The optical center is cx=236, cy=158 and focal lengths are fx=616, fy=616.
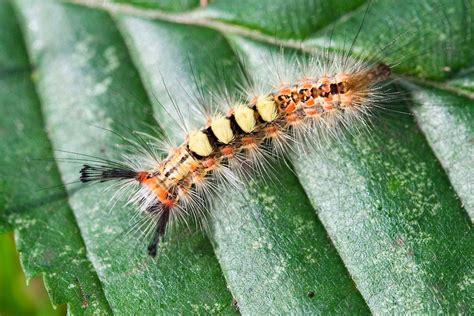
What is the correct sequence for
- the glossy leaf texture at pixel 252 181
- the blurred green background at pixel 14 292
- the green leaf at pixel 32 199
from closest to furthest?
the glossy leaf texture at pixel 252 181 < the green leaf at pixel 32 199 < the blurred green background at pixel 14 292

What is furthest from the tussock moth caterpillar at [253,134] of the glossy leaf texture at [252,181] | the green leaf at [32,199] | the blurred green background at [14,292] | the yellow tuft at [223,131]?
the blurred green background at [14,292]

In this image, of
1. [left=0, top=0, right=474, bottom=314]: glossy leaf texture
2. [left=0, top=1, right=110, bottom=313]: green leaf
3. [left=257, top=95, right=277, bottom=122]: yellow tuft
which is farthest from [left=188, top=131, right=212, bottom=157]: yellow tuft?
[left=0, top=1, right=110, bottom=313]: green leaf

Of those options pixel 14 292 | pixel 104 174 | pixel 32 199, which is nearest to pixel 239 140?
pixel 104 174

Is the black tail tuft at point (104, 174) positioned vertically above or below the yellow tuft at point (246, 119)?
above

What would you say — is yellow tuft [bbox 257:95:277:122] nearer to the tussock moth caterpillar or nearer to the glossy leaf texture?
the tussock moth caterpillar

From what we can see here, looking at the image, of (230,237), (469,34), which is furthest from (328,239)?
(469,34)

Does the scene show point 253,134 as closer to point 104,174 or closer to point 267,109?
point 267,109

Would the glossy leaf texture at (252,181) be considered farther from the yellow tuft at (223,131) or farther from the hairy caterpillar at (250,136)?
the yellow tuft at (223,131)
